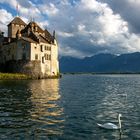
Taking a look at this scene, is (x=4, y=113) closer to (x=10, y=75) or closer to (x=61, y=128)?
(x=61, y=128)

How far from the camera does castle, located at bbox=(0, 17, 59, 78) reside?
395 ft

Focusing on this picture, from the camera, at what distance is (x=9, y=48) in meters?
130

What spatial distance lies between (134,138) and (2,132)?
10.8 meters

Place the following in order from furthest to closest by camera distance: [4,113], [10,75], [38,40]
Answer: [38,40] → [10,75] → [4,113]

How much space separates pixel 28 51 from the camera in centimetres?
12000

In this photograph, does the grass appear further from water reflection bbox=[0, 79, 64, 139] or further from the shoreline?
water reflection bbox=[0, 79, 64, 139]

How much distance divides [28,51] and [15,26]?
22760 millimetres

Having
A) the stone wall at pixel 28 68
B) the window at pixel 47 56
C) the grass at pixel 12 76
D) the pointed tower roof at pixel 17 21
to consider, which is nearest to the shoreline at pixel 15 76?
the grass at pixel 12 76

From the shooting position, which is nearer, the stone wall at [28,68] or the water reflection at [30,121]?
the water reflection at [30,121]

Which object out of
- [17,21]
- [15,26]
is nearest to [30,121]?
[15,26]

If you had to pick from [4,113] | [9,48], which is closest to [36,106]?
[4,113]

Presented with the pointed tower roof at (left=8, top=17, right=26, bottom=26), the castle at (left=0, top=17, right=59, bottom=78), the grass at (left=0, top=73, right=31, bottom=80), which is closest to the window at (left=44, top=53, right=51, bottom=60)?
the castle at (left=0, top=17, right=59, bottom=78)

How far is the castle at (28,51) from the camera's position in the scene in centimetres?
12038

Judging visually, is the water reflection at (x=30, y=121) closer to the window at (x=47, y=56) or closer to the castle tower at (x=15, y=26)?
the window at (x=47, y=56)
